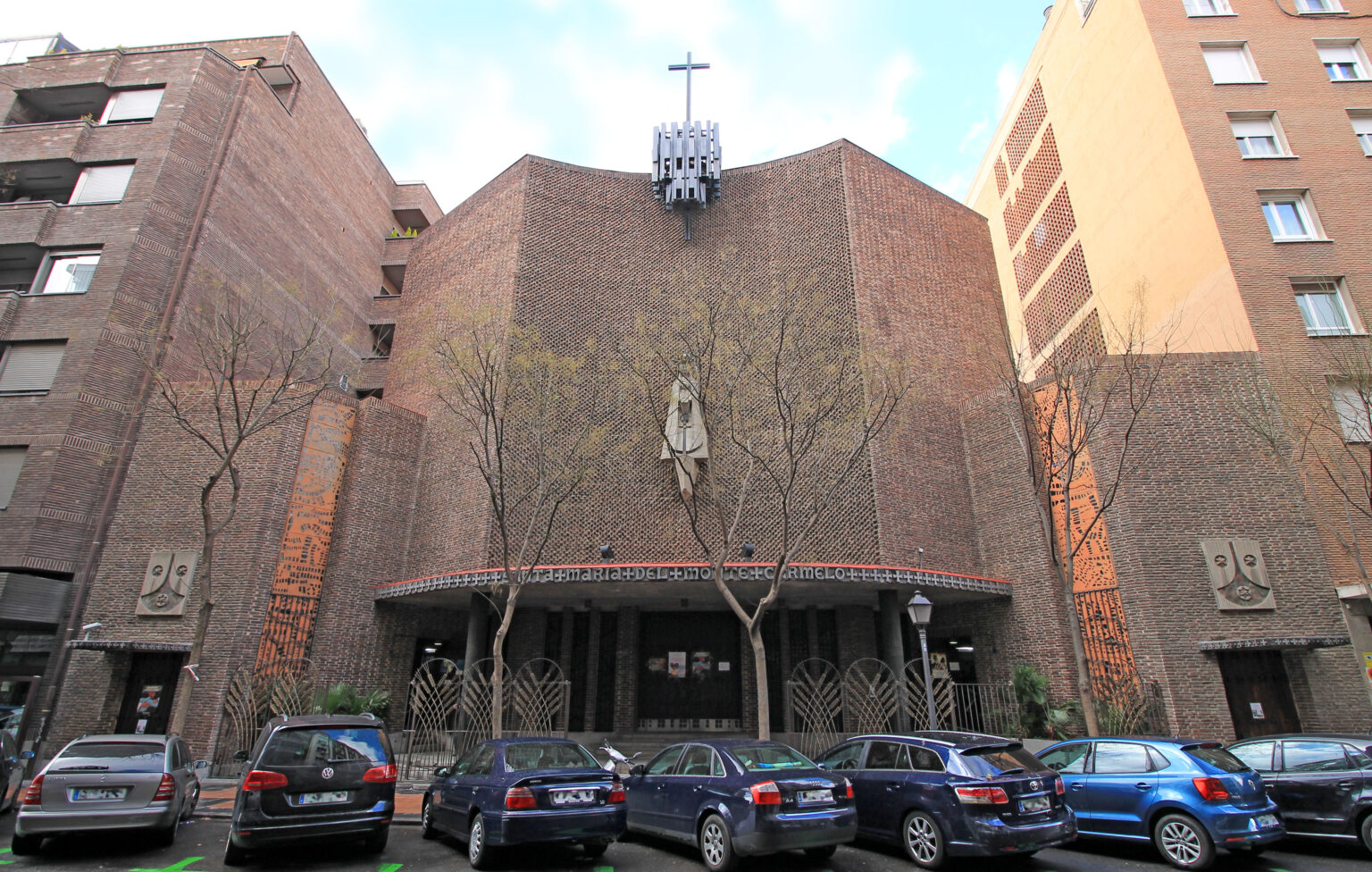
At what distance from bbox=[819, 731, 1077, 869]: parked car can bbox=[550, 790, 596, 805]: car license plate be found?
3.44 metres

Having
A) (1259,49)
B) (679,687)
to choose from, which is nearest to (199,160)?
(679,687)

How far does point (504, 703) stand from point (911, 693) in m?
10.8

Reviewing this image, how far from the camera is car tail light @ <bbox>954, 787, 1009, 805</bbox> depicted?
747 cm

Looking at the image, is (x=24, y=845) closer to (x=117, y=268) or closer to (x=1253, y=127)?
(x=117, y=268)

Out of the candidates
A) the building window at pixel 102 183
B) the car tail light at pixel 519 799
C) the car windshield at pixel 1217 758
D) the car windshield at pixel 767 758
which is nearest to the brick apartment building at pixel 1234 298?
the car windshield at pixel 1217 758

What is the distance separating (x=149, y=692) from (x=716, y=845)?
16867 mm

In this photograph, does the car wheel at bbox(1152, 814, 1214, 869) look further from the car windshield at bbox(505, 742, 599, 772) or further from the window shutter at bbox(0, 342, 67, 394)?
the window shutter at bbox(0, 342, 67, 394)

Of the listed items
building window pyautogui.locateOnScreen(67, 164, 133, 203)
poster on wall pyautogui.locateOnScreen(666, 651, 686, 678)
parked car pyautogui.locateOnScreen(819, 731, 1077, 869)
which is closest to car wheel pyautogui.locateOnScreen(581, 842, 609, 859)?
parked car pyautogui.locateOnScreen(819, 731, 1077, 869)

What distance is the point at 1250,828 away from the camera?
7.86 meters

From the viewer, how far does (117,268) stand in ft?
69.5

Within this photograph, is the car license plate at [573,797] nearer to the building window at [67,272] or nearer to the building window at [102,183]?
the building window at [67,272]

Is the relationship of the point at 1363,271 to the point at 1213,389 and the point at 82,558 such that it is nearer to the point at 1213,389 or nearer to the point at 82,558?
the point at 1213,389

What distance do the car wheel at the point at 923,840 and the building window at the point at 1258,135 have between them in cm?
2202

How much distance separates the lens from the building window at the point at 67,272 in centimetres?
2159
